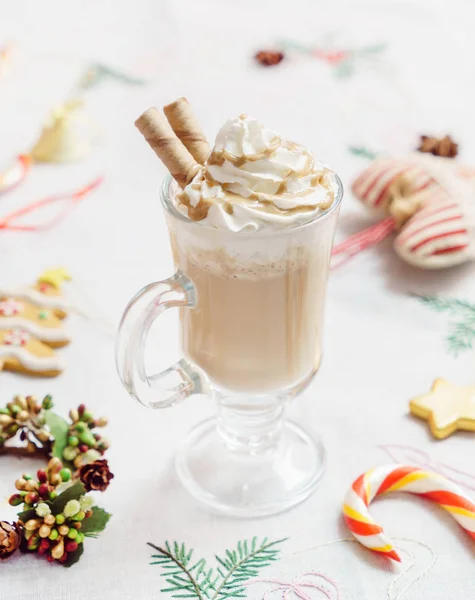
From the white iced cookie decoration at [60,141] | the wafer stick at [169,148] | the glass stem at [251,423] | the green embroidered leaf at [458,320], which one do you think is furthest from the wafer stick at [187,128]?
the white iced cookie decoration at [60,141]

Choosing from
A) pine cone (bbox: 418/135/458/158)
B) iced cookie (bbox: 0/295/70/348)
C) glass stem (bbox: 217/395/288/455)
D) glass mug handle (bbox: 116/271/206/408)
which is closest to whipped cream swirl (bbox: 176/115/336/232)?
glass mug handle (bbox: 116/271/206/408)

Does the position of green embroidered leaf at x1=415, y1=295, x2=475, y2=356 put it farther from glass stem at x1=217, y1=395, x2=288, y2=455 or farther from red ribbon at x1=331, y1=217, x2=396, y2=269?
glass stem at x1=217, y1=395, x2=288, y2=455

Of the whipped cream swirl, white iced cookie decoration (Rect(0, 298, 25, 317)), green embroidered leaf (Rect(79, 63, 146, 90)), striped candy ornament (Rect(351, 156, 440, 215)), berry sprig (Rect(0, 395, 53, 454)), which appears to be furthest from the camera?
green embroidered leaf (Rect(79, 63, 146, 90))

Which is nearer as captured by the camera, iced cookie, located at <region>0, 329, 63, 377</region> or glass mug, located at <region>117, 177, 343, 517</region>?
glass mug, located at <region>117, 177, 343, 517</region>

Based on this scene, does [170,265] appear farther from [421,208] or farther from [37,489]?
[37,489]

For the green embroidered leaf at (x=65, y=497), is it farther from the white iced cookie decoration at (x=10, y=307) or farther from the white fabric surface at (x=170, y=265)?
the white iced cookie decoration at (x=10, y=307)

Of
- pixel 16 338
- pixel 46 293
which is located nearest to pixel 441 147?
pixel 46 293
